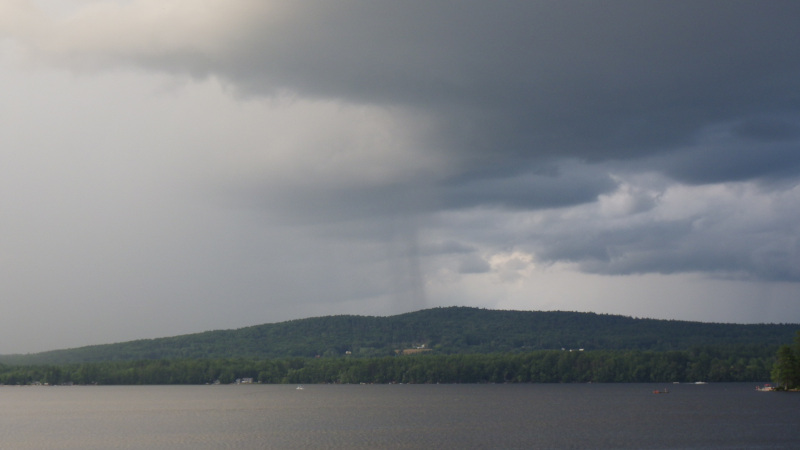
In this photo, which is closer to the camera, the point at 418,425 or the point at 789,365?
the point at 418,425

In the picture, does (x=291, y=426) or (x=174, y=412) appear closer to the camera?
(x=291, y=426)

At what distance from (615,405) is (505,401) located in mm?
26250

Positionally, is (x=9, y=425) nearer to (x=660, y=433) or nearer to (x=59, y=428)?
(x=59, y=428)

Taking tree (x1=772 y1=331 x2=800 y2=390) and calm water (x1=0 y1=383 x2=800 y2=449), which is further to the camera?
tree (x1=772 y1=331 x2=800 y2=390)

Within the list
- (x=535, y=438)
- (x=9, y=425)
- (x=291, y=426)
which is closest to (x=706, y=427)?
(x=535, y=438)

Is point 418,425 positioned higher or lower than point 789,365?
lower

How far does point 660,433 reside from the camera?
99.4 metres

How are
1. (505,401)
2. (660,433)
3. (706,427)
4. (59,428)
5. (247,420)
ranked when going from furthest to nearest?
1. (505,401)
2. (247,420)
3. (59,428)
4. (706,427)
5. (660,433)

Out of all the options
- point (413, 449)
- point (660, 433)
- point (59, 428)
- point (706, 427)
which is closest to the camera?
point (413, 449)

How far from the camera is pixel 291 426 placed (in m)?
113

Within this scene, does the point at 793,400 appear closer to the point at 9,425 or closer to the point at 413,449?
the point at 413,449

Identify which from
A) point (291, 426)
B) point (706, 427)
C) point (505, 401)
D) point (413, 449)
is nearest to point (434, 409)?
point (505, 401)

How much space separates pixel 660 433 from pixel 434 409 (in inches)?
2209

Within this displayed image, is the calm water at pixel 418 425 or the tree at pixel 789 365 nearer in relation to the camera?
the calm water at pixel 418 425
